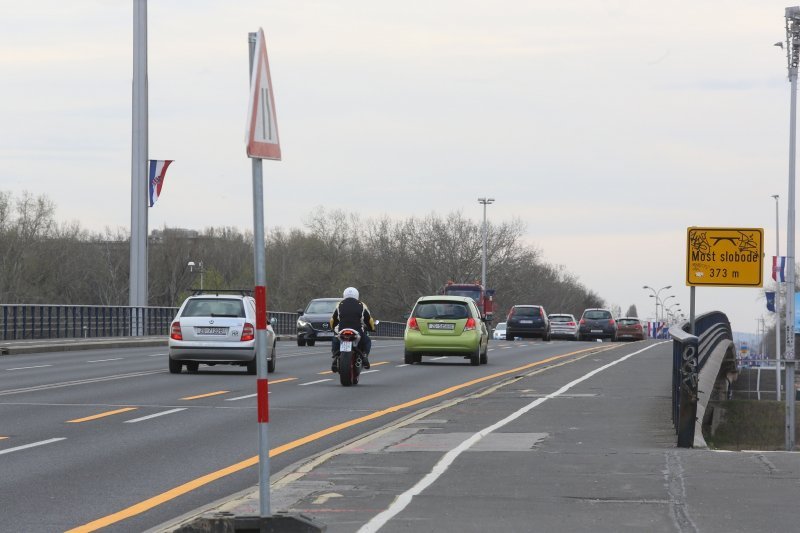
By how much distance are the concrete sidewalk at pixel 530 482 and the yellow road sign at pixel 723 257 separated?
3.61 m

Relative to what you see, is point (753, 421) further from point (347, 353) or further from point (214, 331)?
point (347, 353)

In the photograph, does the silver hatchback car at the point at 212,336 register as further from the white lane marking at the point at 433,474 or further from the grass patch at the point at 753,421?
the grass patch at the point at 753,421

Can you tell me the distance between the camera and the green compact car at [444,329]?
106 feet

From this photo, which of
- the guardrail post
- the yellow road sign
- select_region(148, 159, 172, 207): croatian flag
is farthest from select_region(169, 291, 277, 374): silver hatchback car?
select_region(148, 159, 172, 207): croatian flag

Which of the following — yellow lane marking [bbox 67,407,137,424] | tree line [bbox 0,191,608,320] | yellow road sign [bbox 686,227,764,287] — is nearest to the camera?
yellow lane marking [bbox 67,407,137,424]

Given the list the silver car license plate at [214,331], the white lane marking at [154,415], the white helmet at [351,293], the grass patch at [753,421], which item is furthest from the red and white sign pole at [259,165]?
the grass patch at [753,421]

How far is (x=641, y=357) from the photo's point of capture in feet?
127

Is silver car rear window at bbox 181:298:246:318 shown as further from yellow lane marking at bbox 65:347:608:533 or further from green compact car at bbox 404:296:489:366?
yellow lane marking at bbox 65:347:608:533

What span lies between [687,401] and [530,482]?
347 centimetres

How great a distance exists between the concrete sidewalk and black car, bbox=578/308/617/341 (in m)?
49.9

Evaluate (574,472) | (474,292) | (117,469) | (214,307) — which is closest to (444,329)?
(214,307)

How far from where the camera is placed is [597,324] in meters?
67.0

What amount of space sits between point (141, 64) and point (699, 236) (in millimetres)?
36377

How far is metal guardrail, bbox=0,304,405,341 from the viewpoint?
141ft
